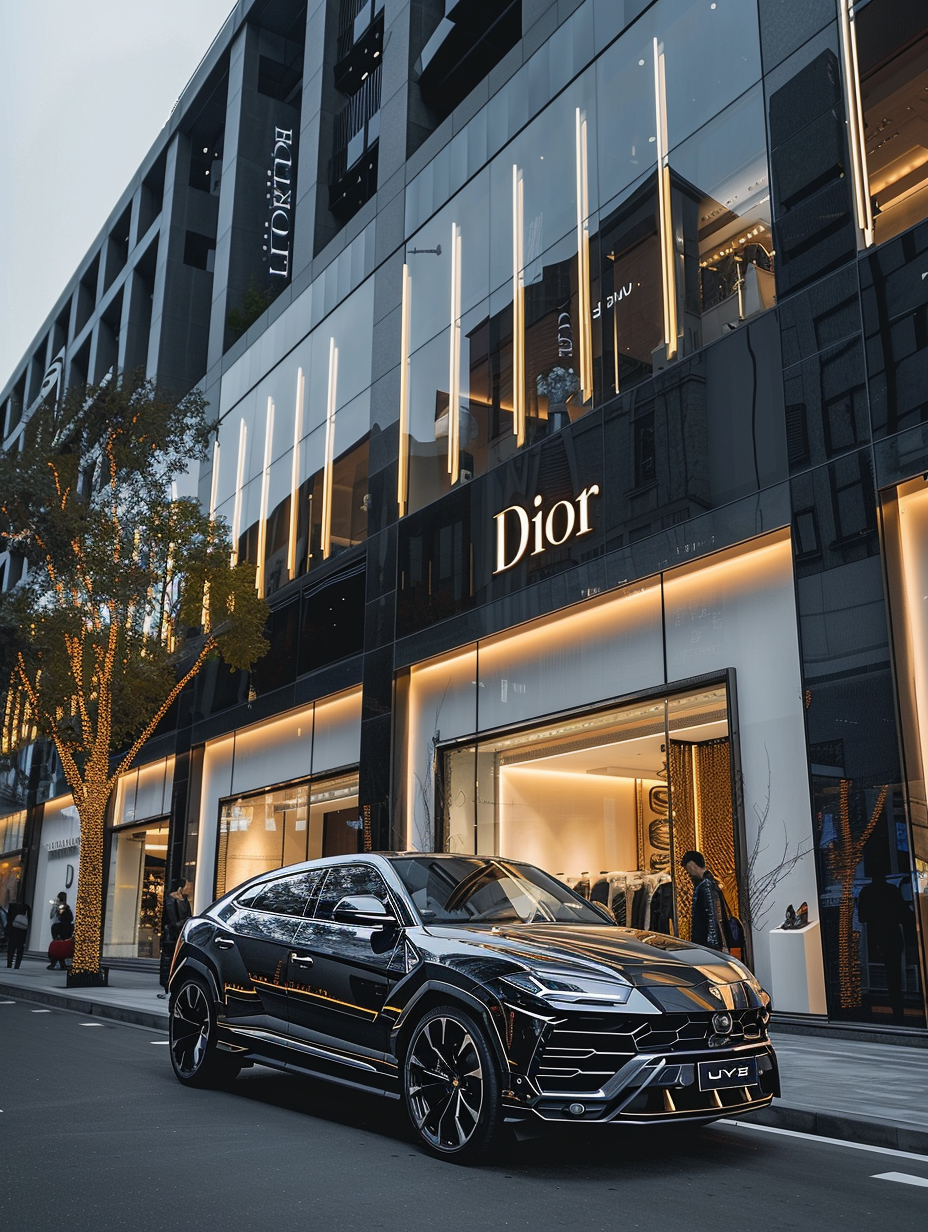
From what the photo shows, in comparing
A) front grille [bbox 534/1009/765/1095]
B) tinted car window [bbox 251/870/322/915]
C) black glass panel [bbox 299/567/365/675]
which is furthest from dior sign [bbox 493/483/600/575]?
front grille [bbox 534/1009/765/1095]

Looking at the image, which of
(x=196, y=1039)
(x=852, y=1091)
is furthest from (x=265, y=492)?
(x=852, y=1091)

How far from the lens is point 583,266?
16.5 meters

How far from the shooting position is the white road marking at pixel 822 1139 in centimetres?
597

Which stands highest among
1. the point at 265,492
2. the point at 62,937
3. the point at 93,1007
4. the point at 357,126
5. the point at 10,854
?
the point at 357,126

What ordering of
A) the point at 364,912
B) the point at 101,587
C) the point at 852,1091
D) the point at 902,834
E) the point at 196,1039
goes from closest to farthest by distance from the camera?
the point at 364,912
the point at 852,1091
the point at 196,1039
the point at 902,834
the point at 101,587

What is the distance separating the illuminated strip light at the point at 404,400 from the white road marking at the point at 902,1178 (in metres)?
15.6

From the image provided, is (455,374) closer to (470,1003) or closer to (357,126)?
(357,126)

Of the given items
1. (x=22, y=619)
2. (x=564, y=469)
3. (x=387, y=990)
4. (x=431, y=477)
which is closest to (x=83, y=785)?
(x=22, y=619)

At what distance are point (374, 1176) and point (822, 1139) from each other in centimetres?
273

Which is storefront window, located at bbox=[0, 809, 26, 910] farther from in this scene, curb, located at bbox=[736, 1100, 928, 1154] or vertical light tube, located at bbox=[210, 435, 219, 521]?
curb, located at bbox=[736, 1100, 928, 1154]

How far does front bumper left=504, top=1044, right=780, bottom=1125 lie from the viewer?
5207 millimetres

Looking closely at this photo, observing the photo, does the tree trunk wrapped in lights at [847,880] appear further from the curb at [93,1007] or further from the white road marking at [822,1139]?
the curb at [93,1007]

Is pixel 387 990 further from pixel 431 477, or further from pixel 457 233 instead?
pixel 457 233

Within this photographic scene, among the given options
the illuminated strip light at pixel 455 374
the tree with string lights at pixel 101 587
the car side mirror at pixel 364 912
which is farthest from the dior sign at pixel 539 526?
the car side mirror at pixel 364 912
